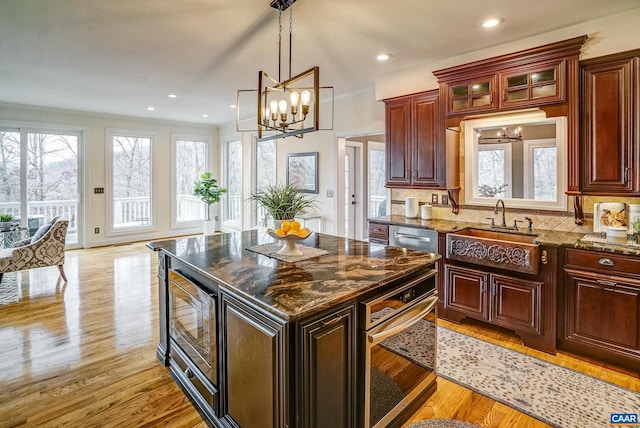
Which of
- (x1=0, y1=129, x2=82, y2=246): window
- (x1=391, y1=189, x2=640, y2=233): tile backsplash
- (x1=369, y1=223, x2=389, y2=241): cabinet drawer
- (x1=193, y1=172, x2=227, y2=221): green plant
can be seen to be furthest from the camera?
(x1=193, y1=172, x2=227, y2=221): green plant

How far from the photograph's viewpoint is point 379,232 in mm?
3994

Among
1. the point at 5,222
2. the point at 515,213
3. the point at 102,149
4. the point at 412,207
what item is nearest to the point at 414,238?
the point at 412,207

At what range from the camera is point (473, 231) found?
3.55 m

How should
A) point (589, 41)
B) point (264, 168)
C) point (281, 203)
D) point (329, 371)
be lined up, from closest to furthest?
1. point (329, 371)
2. point (281, 203)
3. point (589, 41)
4. point (264, 168)

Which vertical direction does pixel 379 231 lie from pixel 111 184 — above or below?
below

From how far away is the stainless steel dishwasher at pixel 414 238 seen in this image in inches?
137

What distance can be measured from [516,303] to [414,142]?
1947mm

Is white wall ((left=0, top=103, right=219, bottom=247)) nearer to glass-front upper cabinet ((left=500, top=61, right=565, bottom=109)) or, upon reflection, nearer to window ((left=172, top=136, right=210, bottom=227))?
window ((left=172, top=136, right=210, bottom=227))

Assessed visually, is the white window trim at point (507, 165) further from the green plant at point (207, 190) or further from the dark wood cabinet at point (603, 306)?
the green plant at point (207, 190)

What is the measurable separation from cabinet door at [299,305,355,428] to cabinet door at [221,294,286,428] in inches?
4.1

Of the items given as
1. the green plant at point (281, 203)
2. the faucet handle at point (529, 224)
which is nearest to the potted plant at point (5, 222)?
the green plant at point (281, 203)

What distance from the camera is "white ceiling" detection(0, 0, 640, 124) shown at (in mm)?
2631

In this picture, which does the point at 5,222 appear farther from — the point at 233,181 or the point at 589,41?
the point at 589,41

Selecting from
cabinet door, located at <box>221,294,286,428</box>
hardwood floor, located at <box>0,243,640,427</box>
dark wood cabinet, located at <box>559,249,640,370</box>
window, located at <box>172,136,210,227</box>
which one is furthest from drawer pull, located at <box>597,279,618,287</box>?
window, located at <box>172,136,210,227</box>
